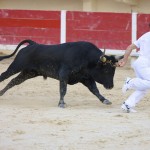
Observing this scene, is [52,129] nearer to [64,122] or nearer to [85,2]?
[64,122]

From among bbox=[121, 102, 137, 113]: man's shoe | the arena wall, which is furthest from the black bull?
the arena wall

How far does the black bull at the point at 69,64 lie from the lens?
8898mm

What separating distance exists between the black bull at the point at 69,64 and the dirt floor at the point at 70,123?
351 millimetres

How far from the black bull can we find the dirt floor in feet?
1.15

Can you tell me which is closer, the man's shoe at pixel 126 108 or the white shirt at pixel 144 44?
the white shirt at pixel 144 44

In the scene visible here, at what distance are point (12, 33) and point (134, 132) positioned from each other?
9.71m

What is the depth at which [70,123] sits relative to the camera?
24.5 feet

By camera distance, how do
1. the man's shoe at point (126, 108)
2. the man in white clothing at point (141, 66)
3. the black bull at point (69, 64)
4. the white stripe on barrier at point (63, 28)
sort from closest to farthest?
the man in white clothing at point (141, 66) → the man's shoe at point (126, 108) → the black bull at point (69, 64) → the white stripe on barrier at point (63, 28)

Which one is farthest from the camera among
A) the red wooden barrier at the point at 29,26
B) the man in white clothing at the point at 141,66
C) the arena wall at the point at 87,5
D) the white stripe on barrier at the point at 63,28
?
the arena wall at the point at 87,5

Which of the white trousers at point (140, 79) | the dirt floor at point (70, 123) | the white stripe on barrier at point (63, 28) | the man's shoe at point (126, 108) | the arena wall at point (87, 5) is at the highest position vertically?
the arena wall at point (87, 5)

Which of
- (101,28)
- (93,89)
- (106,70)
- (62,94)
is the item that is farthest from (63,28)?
(62,94)

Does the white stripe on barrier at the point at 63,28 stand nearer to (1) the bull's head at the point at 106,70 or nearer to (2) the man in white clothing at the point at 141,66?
(1) the bull's head at the point at 106,70

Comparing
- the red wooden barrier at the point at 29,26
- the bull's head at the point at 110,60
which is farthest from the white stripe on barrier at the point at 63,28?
the bull's head at the point at 110,60

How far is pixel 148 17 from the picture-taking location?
48.8ft
